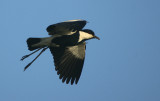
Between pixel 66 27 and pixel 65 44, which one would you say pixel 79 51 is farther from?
pixel 66 27

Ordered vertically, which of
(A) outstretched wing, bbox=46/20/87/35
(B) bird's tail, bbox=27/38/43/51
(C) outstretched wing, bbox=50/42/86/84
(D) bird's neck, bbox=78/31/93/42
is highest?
(A) outstretched wing, bbox=46/20/87/35

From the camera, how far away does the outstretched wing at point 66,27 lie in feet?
Answer: 30.1

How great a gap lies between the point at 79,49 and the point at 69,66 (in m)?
0.68

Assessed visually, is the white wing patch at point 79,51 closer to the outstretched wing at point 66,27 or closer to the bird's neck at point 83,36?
the bird's neck at point 83,36

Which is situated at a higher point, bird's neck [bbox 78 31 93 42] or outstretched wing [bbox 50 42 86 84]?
bird's neck [bbox 78 31 93 42]

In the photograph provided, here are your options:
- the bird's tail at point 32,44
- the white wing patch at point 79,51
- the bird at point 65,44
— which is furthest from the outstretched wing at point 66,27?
the white wing patch at point 79,51

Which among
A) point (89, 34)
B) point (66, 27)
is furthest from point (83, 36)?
point (66, 27)

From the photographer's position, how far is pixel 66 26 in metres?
9.23

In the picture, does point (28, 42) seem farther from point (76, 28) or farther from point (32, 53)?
point (76, 28)

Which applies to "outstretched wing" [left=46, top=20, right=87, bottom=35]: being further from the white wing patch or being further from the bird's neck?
the white wing patch

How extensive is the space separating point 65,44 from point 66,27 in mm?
620

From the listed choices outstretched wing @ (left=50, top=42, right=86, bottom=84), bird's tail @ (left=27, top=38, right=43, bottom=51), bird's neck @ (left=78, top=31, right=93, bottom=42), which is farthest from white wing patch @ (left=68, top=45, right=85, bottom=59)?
bird's tail @ (left=27, top=38, right=43, bottom=51)

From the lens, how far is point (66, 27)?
30.4ft

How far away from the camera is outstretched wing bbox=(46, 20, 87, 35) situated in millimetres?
9172
